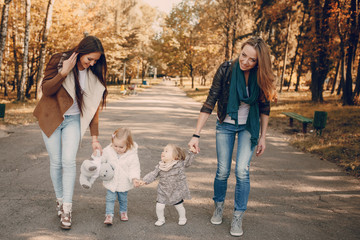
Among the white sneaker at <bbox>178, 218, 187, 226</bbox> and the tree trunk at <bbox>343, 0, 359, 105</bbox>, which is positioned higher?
the tree trunk at <bbox>343, 0, 359, 105</bbox>

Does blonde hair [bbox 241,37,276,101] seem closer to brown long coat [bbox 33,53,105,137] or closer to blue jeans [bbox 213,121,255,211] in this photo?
blue jeans [bbox 213,121,255,211]

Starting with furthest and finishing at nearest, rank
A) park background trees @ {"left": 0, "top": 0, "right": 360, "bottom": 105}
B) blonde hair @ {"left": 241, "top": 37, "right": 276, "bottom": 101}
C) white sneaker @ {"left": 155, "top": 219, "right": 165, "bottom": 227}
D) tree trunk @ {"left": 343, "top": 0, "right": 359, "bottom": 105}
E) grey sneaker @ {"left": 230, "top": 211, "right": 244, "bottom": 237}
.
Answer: park background trees @ {"left": 0, "top": 0, "right": 360, "bottom": 105} → tree trunk @ {"left": 343, "top": 0, "right": 359, "bottom": 105} → white sneaker @ {"left": 155, "top": 219, "right": 165, "bottom": 227} → grey sneaker @ {"left": 230, "top": 211, "right": 244, "bottom": 237} → blonde hair @ {"left": 241, "top": 37, "right": 276, "bottom": 101}

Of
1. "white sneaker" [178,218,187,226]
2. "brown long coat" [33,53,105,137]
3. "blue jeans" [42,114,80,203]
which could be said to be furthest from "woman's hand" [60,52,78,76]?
"white sneaker" [178,218,187,226]

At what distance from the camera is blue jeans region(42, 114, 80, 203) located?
3244 millimetres

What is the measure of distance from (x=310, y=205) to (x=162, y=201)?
225 cm

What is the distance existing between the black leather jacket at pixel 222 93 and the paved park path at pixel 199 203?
4.41 ft

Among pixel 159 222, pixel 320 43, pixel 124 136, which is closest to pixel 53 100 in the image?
pixel 124 136

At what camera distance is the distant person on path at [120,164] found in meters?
3.33

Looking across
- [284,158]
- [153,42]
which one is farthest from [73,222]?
[153,42]

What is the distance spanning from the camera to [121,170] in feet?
11.0

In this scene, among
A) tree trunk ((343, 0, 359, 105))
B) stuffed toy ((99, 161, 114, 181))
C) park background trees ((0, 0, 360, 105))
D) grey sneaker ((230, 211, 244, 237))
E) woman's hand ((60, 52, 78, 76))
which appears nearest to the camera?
woman's hand ((60, 52, 78, 76))

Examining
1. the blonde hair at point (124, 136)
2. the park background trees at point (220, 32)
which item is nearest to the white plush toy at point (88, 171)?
the blonde hair at point (124, 136)

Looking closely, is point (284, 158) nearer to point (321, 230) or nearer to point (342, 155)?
point (342, 155)

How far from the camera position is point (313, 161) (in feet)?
21.9
